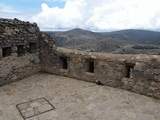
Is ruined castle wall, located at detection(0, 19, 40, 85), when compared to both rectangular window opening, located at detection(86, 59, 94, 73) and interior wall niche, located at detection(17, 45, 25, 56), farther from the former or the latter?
rectangular window opening, located at detection(86, 59, 94, 73)

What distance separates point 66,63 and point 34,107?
3874 millimetres

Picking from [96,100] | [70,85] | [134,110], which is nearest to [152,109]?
[134,110]

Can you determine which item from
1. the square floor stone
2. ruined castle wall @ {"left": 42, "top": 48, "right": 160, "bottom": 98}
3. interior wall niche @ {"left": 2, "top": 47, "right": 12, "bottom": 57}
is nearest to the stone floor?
the square floor stone

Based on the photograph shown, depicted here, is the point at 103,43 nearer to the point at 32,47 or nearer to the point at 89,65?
the point at 32,47

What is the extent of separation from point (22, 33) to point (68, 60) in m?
2.70

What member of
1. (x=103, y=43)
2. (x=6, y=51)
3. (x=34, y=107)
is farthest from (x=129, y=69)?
(x=103, y=43)

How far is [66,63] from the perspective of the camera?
32.0 feet

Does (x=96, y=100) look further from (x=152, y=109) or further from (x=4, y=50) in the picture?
(x=4, y=50)

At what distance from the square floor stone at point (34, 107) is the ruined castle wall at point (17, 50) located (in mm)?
2559

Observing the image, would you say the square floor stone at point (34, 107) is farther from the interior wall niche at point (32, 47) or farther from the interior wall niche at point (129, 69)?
the interior wall niche at point (32, 47)

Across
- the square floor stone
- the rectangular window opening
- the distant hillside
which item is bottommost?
the square floor stone

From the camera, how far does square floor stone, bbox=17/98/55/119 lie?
19.1 ft

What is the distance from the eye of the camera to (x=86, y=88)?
7.99 m

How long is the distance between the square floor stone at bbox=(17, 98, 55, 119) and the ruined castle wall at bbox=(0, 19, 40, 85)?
2.56m
